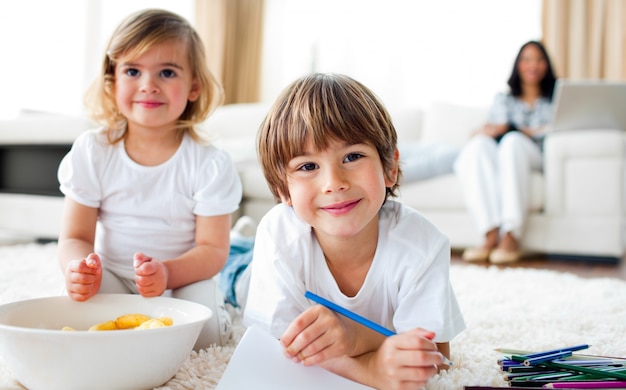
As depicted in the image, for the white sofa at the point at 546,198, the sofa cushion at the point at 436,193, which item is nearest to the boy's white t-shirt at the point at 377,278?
the white sofa at the point at 546,198

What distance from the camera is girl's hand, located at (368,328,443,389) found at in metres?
0.72

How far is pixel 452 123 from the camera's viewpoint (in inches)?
126

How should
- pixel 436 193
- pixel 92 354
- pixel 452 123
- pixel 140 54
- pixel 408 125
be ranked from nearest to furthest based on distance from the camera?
pixel 92 354, pixel 140 54, pixel 436 193, pixel 452 123, pixel 408 125

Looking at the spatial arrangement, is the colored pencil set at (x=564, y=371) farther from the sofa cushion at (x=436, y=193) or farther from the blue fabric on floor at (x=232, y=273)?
the sofa cushion at (x=436, y=193)

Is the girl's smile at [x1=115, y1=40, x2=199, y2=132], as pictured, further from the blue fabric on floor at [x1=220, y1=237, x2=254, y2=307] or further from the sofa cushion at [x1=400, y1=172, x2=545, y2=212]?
the sofa cushion at [x1=400, y1=172, x2=545, y2=212]

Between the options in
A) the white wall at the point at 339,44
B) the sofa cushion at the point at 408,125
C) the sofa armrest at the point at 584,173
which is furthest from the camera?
the white wall at the point at 339,44

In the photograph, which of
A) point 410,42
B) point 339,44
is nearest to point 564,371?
point 410,42

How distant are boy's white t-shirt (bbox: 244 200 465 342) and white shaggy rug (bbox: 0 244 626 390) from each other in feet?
0.28

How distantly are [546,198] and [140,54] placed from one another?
1.87 metres

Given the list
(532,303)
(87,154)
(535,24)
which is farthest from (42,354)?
(535,24)

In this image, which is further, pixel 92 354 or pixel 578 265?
pixel 578 265

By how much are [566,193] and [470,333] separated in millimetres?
1515

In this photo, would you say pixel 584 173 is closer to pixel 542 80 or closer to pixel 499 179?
pixel 499 179

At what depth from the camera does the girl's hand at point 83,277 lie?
898 mm
